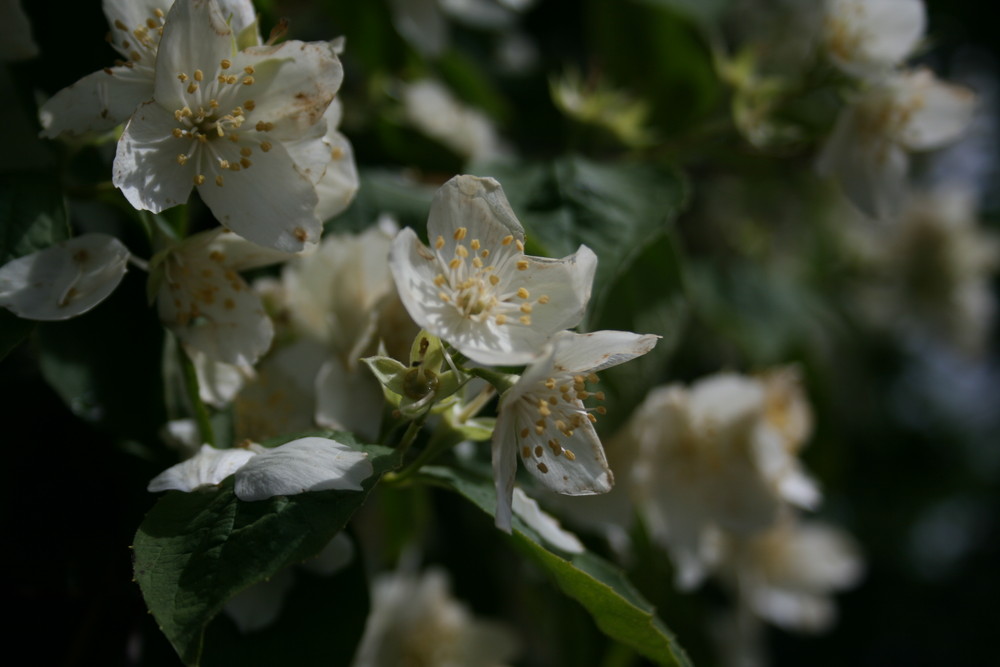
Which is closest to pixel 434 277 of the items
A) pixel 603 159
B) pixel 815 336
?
pixel 603 159

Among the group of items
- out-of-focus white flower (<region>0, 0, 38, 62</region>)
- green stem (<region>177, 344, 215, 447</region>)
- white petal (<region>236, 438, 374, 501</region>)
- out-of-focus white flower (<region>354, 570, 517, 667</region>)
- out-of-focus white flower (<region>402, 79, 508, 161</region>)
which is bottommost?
out-of-focus white flower (<region>354, 570, 517, 667</region>)

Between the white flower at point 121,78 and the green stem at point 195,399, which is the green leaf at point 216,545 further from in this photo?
the white flower at point 121,78

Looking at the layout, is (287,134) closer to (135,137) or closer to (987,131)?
(135,137)

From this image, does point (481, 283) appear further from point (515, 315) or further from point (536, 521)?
point (536, 521)

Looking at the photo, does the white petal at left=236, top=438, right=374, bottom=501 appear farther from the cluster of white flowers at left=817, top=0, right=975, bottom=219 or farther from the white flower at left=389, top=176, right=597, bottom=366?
the cluster of white flowers at left=817, top=0, right=975, bottom=219

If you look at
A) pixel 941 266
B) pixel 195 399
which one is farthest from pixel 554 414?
pixel 941 266

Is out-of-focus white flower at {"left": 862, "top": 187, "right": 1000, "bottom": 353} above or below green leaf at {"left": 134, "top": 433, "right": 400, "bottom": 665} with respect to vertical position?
below

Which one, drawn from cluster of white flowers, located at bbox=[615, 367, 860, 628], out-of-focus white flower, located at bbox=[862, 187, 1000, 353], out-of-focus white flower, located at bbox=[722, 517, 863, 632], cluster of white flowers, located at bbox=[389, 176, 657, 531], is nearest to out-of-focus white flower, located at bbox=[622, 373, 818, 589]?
cluster of white flowers, located at bbox=[615, 367, 860, 628]
